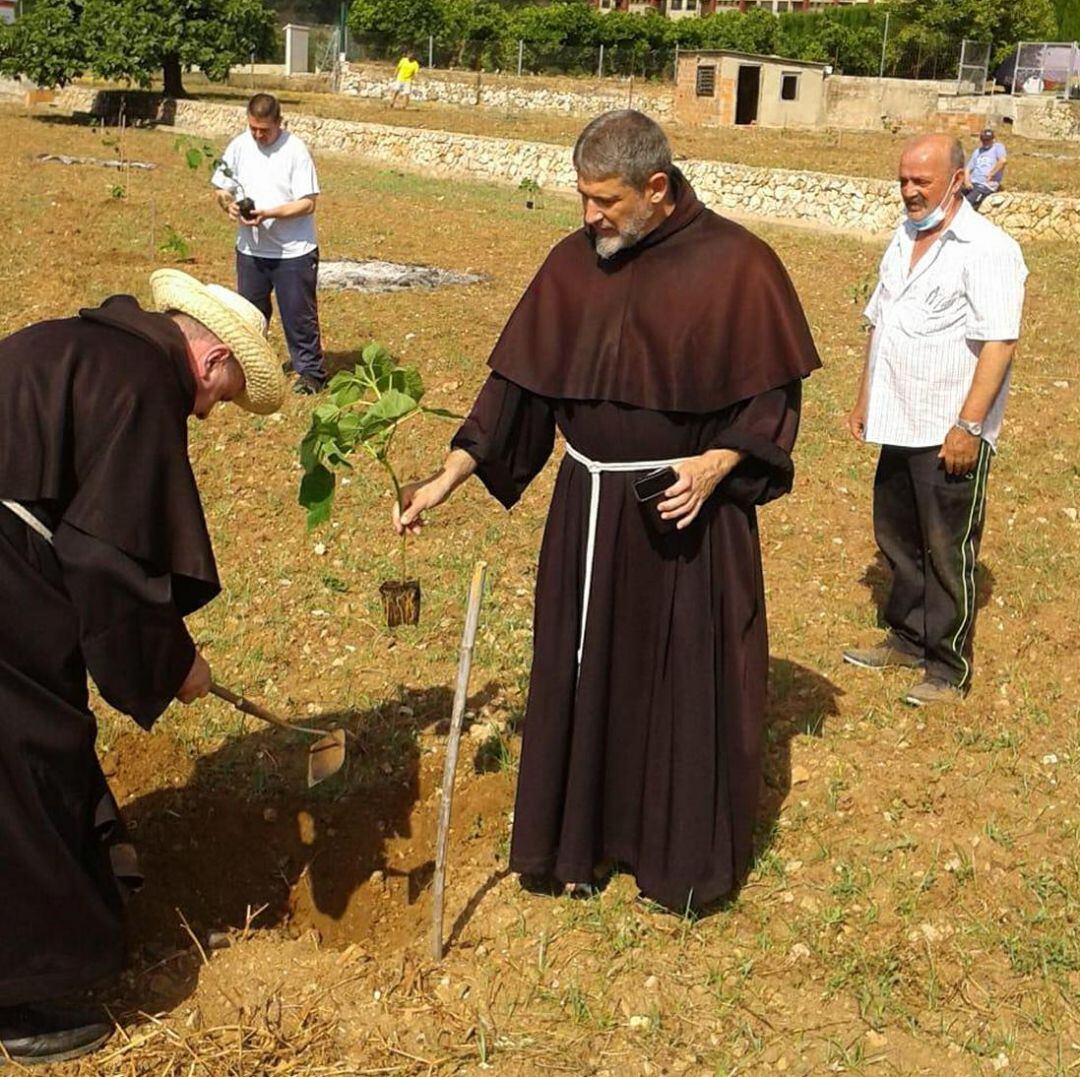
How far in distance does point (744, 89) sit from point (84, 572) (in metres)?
35.5

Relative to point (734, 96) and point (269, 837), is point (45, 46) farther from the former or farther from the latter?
point (269, 837)

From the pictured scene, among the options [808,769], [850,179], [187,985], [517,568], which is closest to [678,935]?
[808,769]

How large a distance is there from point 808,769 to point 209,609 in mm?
2613

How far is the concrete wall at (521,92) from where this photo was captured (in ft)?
127

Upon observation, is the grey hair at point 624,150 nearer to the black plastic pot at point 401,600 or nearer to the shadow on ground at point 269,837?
the black plastic pot at point 401,600

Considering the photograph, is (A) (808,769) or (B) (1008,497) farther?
(B) (1008,497)

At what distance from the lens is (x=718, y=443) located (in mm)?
3318

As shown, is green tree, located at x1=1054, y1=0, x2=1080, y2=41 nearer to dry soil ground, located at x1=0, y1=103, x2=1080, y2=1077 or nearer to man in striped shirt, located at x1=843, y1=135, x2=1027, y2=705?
dry soil ground, located at x1=0, y1=103, x2=1080, y2=1077

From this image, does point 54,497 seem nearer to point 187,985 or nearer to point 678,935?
point 187,985

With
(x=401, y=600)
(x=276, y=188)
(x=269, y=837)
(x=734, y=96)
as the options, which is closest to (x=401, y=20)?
(x=734, y=96)

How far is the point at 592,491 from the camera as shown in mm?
3484

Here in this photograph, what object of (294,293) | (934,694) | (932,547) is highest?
(294,293)

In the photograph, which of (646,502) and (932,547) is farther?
(932,547)

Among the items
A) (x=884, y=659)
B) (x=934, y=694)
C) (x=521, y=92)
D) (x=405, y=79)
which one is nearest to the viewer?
(x=934, y=694)
